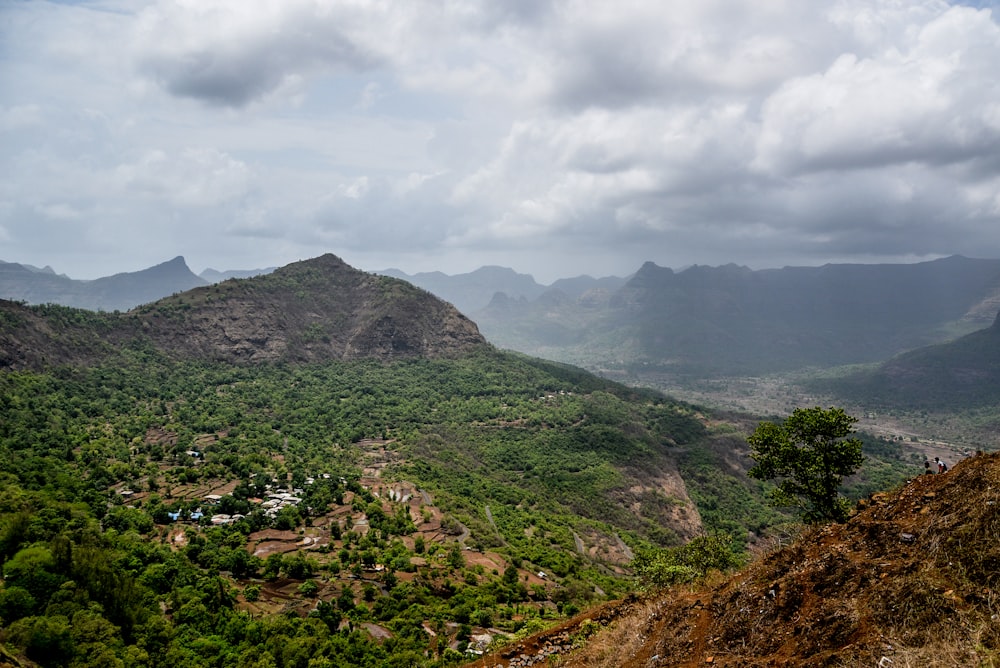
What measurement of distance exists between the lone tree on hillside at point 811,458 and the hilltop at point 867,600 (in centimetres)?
1064

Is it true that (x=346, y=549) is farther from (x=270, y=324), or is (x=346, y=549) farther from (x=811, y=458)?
(x=270, y=324)

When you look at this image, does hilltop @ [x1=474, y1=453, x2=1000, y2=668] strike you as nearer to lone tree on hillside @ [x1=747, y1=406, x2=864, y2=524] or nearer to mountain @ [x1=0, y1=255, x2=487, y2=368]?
lone tree on hillside @ [x1=747, y1=406, x2=864, y2=524]

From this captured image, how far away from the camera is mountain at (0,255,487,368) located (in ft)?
327

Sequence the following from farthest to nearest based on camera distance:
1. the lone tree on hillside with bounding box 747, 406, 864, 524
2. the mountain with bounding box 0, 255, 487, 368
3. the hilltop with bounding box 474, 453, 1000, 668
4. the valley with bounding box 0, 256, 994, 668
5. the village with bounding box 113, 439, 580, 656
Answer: the mountain with bounding box 0, 255, 487, 368, the village with bounding box 113, 439, 580, 656, the valley with bounding box 0, 256, 994, 668, the lone tree on hillside with bounding box 747, 406, 864, 524, the hilltop with bounding box 474, 453, 1000, 668

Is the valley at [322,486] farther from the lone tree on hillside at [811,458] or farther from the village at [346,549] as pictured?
the lone tree on hillside at [811,458]

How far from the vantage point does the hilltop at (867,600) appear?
26.8ft

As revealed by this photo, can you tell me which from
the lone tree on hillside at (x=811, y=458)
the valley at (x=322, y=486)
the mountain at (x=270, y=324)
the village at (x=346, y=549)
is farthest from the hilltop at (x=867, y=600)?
the mountain at (x=270, y=324)

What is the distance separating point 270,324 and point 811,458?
155 metres

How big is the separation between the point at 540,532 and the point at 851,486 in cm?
9604

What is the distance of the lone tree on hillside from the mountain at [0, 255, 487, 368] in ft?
382

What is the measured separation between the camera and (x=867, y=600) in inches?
370

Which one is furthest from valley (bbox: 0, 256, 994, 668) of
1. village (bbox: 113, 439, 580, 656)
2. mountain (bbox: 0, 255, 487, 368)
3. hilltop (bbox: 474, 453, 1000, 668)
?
hilltop (bbox: 474, 453, 1000, 668)

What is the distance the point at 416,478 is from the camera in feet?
263

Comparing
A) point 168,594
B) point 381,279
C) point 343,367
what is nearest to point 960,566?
point 168,594
